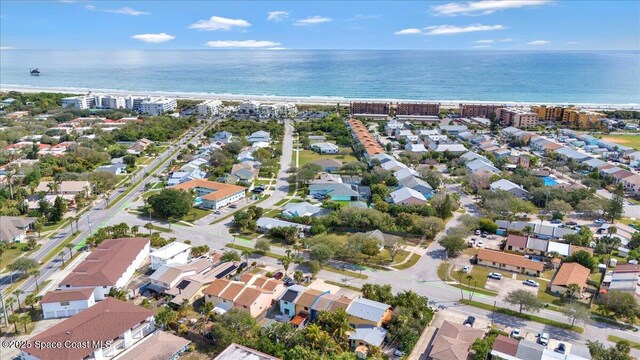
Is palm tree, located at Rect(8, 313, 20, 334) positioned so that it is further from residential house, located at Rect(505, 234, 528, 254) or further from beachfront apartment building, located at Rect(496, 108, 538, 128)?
beachfront apartment building, located at Rect(496, 108, 538, 128)

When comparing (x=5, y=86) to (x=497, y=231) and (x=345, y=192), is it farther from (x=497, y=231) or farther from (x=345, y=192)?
(x=497, y=231)

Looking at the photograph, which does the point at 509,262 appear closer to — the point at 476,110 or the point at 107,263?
the point at 107,263

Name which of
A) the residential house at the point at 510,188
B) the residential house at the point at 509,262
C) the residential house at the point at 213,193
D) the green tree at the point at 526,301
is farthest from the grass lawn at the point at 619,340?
the residential house at the point at 213,193

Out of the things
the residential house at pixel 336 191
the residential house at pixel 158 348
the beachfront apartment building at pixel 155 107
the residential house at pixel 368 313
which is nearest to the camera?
the residential house at pixel 158 348

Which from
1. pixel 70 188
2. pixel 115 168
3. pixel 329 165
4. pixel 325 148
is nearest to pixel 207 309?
pixel 70 188

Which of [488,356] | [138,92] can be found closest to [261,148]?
[488,356]

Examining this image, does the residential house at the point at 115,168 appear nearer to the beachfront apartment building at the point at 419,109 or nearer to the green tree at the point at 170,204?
the green tree at the point at 170,204
